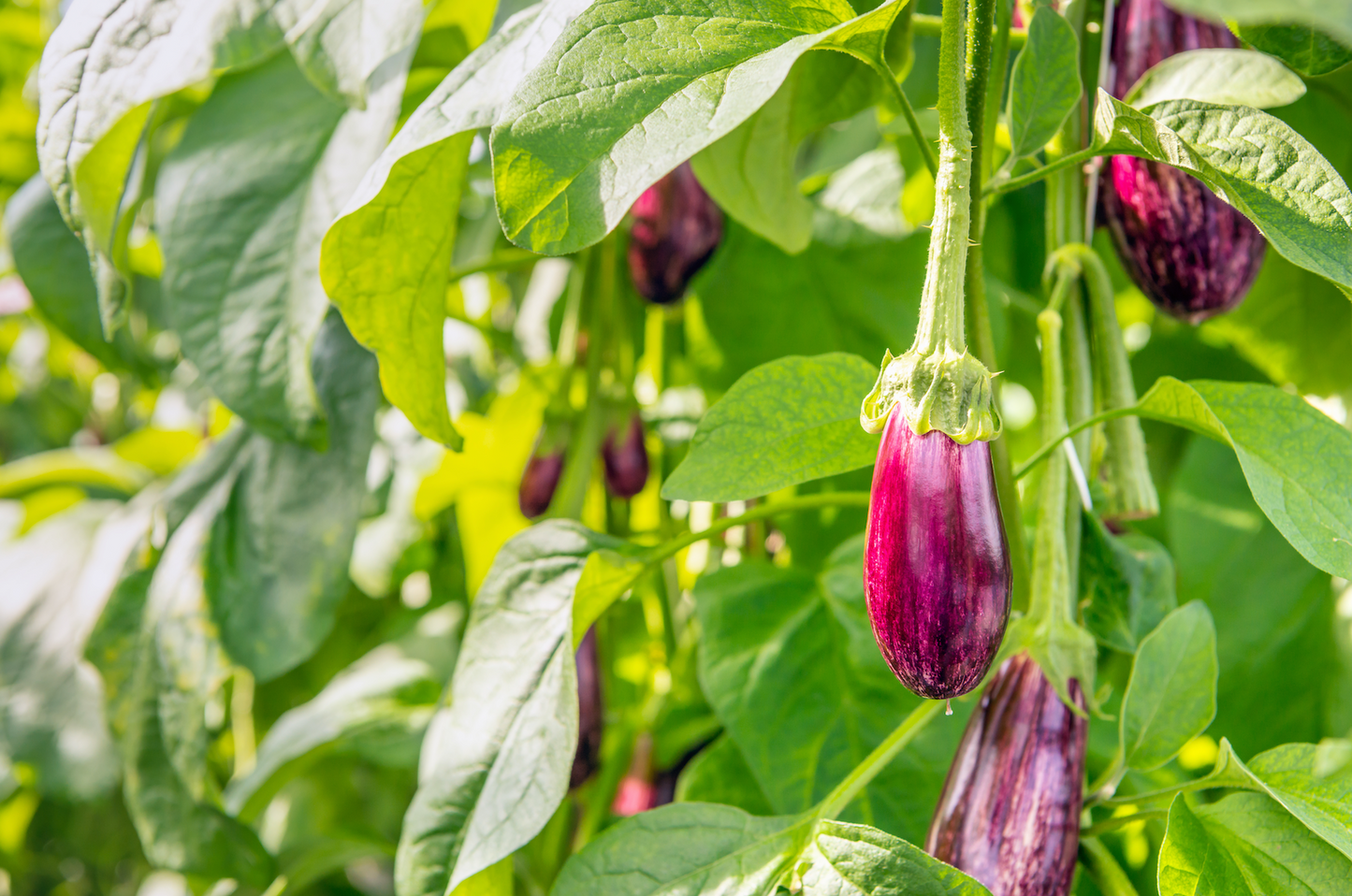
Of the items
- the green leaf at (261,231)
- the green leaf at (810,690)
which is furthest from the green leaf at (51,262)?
the green leaf at (810,690)

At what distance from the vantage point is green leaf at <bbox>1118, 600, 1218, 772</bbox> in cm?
30

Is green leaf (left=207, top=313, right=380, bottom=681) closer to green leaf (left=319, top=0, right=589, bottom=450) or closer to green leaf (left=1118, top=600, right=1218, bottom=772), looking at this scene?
green leaf (left=319, top=0, right=589, bottom=450)

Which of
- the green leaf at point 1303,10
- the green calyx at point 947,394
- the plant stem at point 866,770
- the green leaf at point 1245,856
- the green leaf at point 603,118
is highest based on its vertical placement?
the green leaf at point 1303,10

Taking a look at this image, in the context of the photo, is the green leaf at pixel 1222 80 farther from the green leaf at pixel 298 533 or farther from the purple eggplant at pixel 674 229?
the green leaf at pixel 298 533

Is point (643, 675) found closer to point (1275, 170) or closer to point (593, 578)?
point (593, 578)

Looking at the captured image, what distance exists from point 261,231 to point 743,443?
27 cm

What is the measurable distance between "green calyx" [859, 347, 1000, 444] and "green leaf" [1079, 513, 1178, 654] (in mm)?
125

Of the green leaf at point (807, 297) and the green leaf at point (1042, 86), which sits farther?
the green leaf at point (807, 297)

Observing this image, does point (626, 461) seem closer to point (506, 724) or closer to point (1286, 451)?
point (506, 724)

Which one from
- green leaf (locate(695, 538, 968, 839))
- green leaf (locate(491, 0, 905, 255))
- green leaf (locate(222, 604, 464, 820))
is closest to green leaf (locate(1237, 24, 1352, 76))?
green leaf (locate(491, 0, 905, 255))

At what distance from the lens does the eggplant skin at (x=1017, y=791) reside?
27cm

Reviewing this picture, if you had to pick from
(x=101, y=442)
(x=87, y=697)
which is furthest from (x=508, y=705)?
(x=101, y=442)

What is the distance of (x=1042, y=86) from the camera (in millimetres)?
273

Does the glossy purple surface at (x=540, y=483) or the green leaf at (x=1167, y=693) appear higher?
the green leaf at (x=1167, y=693)
